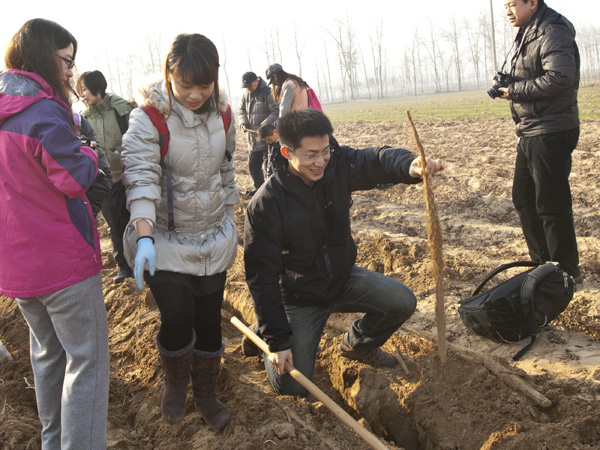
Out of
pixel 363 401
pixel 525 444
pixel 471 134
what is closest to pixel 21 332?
pixel 363 401

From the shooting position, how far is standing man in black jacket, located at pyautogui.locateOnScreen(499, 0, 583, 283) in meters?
3.60

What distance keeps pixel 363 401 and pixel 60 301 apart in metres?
2.07

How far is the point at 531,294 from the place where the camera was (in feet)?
10.8

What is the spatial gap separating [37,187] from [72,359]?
0.74m

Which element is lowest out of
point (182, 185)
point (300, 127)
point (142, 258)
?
point (142, 258)

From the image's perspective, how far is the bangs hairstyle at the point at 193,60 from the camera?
2312 mm

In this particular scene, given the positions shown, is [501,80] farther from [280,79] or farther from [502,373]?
[280,79]

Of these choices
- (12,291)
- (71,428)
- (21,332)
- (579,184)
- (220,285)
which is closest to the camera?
(12,291)

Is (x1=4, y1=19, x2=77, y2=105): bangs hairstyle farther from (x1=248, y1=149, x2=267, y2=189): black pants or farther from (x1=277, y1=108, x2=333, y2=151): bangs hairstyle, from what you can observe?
(x1=248, y1=149, x2=267, y2=189): black pants

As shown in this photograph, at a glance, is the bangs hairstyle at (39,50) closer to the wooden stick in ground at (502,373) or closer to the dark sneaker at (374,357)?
the dark sneaker at (374,357)

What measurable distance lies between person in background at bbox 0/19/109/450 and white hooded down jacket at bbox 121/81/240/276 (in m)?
0.30

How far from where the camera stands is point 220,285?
107 inches

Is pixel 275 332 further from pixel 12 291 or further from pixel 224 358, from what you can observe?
pixel 12 291

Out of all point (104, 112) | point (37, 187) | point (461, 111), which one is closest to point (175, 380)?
point (37, 187)
